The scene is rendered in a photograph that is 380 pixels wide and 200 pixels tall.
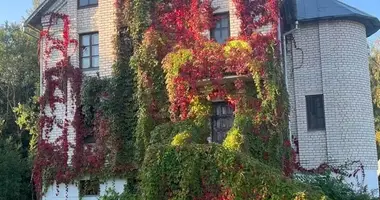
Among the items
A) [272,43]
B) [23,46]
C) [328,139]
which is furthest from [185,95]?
[23,46]

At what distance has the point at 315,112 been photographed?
18547 millimetres

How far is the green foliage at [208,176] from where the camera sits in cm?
1066

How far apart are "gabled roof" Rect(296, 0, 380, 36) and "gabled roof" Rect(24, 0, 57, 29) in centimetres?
899

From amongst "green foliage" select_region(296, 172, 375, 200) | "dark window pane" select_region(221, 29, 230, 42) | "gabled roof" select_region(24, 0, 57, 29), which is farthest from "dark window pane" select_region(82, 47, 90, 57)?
"green foliage" select_region(296, 172, 375, 200)

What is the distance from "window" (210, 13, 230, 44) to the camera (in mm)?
16484

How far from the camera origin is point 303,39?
19.1 meters

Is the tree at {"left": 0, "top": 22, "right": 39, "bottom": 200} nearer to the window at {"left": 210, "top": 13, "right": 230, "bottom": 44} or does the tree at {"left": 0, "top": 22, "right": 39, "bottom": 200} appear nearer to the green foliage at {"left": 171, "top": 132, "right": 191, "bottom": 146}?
the green foliage at {"left": 171, "top": 132, "right": 191, "bottom": 146}

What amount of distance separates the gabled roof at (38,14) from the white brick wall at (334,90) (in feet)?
29.2

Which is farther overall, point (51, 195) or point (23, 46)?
point (23, 46)

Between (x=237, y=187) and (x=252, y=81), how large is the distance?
492 cm

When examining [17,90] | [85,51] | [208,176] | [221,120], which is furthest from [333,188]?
[17,90]

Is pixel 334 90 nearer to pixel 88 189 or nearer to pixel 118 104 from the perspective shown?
pixel 118 104

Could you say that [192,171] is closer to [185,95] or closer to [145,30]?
[185,95]

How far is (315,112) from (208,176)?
27.9ft
